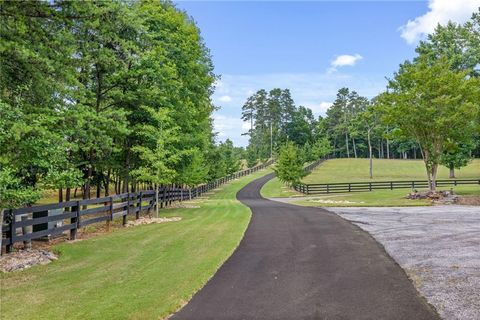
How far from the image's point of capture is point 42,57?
879cm

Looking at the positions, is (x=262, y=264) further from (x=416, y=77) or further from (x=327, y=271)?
(x=416, y=77)

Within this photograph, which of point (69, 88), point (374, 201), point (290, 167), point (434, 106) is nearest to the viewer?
point (69, 88)

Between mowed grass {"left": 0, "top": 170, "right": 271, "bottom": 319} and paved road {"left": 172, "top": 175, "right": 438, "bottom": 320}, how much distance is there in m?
0.49

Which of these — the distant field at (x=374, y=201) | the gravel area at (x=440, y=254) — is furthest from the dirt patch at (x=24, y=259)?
the distant field at (x=374, y=201)

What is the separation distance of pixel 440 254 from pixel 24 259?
1000 cm

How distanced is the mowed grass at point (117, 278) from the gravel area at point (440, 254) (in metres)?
4.17

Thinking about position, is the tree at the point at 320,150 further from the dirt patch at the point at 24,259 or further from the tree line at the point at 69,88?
the dirt patch at the point at 24,259

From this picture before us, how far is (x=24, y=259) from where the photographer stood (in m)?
8.38

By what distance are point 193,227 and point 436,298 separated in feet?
31.2

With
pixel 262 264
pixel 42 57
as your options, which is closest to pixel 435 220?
pixel 262 264

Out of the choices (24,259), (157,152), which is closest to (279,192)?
(157,152)

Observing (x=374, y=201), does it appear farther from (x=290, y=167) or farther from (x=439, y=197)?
(x=290, y=167)

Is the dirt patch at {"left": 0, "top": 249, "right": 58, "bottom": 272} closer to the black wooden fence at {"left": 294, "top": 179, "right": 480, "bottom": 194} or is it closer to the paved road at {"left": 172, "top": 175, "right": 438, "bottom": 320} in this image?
the paved road at {"left": 172, "top": 175, "right": 438, "bottom": 320}

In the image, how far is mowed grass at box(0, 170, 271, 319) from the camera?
5543 millimetres
